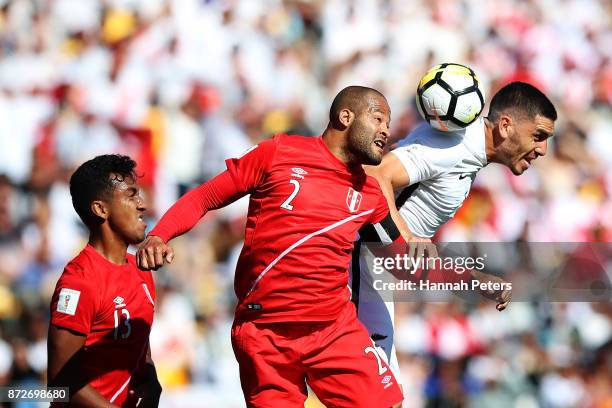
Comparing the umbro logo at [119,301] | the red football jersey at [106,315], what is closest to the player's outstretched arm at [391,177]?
the red football jersey at [106,315]

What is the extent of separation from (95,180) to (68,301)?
0.72 metres

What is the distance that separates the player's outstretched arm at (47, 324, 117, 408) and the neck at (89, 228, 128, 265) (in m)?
0.51

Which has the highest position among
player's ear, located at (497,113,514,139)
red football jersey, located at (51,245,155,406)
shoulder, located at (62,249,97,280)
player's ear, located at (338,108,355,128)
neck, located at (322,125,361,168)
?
player's ear, located at (497,113,514,139)

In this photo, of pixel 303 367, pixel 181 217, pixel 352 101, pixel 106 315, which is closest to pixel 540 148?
pixel 352 101

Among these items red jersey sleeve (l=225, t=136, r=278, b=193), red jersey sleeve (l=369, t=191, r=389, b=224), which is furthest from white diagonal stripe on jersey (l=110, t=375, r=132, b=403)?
red jersey sleeve (l=369, t=191, r=389, b=224)

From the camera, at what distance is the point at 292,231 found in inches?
→ 199

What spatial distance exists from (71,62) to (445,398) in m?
5.00

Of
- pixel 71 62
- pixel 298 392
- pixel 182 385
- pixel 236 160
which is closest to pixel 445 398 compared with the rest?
pixel 182 385

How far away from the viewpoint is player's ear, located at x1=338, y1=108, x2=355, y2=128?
17.2ft

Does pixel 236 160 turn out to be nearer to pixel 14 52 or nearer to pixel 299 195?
pixel 299 195

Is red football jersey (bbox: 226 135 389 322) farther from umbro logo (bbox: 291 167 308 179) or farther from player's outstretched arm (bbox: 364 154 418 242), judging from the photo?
player's outstretched arm (bbox: 364 154 418 242)

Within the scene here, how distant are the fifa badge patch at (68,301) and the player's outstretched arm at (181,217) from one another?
489mm

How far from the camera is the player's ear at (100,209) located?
5.11 meters

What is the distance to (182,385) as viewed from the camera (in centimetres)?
824
